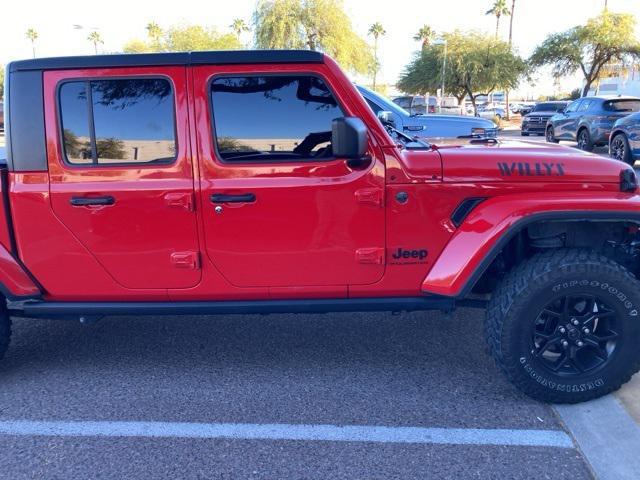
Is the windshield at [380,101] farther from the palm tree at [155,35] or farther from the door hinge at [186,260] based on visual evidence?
the palm tree at [155,35]

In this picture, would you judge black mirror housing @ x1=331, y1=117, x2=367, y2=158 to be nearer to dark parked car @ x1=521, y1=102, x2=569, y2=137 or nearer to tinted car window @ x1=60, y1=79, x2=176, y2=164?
tinted car window @ x1=60, y1=79, x2=176, y2=164

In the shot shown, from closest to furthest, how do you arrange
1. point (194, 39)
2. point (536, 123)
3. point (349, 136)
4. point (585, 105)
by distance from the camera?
1. point (349, 136)
2. point (585, 105)
3. point (536, 123)
4. point (194, 39)

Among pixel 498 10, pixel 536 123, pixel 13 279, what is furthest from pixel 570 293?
pixel 498 10

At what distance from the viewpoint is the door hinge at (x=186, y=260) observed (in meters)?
3.19

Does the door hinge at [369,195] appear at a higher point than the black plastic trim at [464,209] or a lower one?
higher

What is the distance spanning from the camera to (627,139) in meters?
11.3

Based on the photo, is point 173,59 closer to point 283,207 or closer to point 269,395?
point 283,207

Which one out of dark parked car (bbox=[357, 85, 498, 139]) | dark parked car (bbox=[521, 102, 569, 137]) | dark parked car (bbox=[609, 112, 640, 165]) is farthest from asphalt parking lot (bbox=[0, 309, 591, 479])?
dark parked car (bbox=[521, 102, 569, 137])

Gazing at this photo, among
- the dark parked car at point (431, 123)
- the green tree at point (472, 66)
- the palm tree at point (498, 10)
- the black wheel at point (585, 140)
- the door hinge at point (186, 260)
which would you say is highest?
the palm tree at point (498, 10)

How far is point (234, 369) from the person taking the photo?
3711 millimetres

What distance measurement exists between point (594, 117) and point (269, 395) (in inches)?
547

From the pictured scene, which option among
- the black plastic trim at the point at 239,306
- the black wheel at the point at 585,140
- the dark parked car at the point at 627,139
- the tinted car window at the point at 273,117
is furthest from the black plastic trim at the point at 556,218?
the black wheel at the point at 585,140

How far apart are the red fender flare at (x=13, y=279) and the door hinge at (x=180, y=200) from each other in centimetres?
97

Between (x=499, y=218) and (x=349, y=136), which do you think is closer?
(x=349, y=136)
